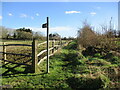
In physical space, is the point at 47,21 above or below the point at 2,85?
above

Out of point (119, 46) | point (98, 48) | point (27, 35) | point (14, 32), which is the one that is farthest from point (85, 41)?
point (14, 32)

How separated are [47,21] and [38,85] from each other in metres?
2.47

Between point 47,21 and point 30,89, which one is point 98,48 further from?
point 30,89

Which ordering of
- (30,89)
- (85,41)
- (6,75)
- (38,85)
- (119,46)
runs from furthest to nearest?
1. (85,41)
2. (119,46)
3. (6,75)
4. (38,85)
5. (30,89)

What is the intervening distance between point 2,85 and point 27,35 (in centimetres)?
3405

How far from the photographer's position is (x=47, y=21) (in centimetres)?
509

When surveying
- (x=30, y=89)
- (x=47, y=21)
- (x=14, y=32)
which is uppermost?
(x=14, y=32)

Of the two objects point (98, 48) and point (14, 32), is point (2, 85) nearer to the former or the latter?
point (98, 48)

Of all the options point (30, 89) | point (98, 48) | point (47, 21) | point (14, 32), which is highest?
point (14, 32)

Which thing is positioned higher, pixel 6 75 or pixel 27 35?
pixel 27 35

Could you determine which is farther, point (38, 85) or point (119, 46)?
point (119, 46)

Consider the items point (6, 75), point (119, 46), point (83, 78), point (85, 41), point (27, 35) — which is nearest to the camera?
point (83, 78)

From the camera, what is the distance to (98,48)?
10.8 m

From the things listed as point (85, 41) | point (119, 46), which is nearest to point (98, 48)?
point (119, 46)
